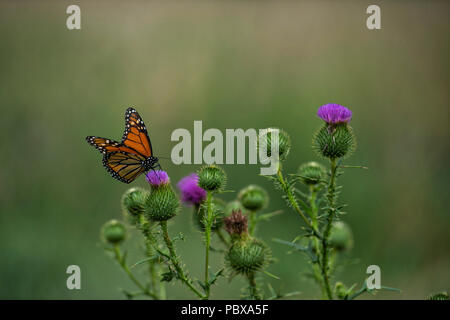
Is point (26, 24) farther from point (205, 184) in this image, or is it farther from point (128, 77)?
point (205, 184)

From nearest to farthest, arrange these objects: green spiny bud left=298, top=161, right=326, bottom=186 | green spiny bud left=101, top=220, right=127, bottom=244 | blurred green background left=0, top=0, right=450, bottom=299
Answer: green spiny bud left=298, top=161, right=326, bottom=186 → green spiny bud left=101, top=220, right=127, bottom=244 → blurred green background left=0, top=0, right=450, bottom=299

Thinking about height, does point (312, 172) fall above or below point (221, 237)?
above

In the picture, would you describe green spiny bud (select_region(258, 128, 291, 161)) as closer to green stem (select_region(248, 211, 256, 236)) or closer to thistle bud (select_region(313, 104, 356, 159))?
thistle bud (select_region(313, 104, 356, 159))

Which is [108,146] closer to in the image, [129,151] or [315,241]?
[129,151]

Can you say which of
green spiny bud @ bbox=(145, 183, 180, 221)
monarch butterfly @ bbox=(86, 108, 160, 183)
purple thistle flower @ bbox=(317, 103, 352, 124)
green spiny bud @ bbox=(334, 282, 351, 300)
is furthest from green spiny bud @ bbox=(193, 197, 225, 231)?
purple thistle flower @ bbox=(317, 103, 352, 124)

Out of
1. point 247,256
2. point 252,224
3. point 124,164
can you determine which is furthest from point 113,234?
point 247,256
